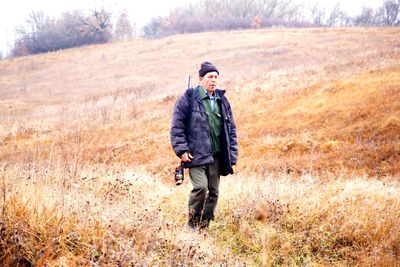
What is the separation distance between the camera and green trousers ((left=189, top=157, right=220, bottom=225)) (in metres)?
3.84

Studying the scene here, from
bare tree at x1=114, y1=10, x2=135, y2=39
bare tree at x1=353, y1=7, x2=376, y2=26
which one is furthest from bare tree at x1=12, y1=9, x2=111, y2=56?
bare tree at x1=353, y1=7, x2=376, y2=26

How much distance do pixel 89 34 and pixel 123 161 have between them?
5344 cm

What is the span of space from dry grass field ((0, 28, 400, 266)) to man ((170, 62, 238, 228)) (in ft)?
1.28

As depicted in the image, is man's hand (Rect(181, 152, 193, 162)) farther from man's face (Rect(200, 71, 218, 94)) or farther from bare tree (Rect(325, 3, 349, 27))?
bare tree (Rect(325, 3, 349, 27))

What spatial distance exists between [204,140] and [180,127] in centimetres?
33

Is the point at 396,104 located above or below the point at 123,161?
above

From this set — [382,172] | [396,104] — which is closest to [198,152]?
[382,172]

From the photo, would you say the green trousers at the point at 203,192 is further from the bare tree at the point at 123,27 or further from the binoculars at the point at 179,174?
Result: the bare tree at the point at 123,27

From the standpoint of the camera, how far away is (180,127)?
3.86m

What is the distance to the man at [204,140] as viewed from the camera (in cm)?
381

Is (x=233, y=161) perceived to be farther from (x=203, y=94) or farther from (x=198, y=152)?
(x=203, y=94)

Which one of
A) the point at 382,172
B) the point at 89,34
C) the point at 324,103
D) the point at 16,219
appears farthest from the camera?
the point at 89,34

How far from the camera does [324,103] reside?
12.4 m

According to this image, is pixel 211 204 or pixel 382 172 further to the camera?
pixel 382 172
